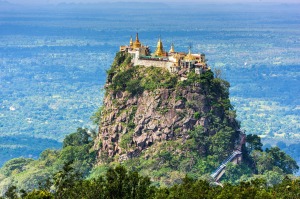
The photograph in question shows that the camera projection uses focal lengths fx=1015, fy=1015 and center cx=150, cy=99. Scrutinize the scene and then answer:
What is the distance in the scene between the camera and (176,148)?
74.2 metres

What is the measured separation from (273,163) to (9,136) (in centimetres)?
6823

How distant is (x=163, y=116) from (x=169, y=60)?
4804 millimetres

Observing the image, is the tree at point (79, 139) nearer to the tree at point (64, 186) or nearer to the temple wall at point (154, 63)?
the temple wall at point (154, 63)

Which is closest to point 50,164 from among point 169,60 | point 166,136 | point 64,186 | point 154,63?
point 166,136

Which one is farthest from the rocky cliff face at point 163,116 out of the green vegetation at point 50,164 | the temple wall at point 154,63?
the green vegetation at point 50,164

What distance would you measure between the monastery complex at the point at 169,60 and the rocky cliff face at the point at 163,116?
0.83m

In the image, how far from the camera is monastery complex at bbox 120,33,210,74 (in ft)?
251

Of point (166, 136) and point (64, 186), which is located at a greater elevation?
point (64, 186)

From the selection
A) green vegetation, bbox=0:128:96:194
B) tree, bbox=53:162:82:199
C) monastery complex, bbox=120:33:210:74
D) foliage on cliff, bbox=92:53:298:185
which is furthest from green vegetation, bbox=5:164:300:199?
monastery complex, bbox=120:33:210:74

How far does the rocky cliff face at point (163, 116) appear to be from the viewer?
247 ft

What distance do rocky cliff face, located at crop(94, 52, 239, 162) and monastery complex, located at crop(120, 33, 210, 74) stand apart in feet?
2.73

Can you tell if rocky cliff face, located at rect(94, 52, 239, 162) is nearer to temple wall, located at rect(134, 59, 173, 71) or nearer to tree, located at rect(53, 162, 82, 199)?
temple wall, located at rect(134, 59, 173, 71)

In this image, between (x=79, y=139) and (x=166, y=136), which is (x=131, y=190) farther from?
(x=79, y=139)

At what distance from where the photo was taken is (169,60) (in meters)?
77.7
